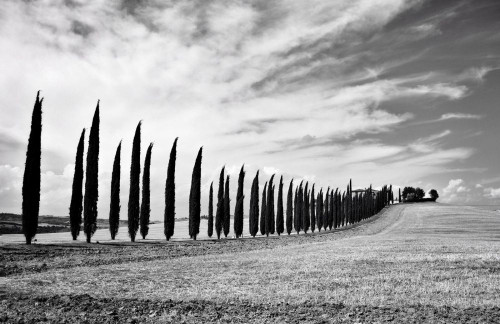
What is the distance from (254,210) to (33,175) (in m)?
34.2

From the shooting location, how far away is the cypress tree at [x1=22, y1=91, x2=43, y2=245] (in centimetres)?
2784

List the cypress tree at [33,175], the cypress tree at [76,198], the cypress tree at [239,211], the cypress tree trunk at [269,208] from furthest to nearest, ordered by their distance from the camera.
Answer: the cypress tree trunk at [269,208] → the cypress tree at [239,211] → the cypress tree at [76,198] → the cypress tree at [33,175]

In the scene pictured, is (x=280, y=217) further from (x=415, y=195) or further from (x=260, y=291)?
(x=415, y=195)

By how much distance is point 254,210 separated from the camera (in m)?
57.8

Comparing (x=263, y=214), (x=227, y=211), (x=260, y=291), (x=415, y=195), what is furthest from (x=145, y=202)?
(x=415, y=195)

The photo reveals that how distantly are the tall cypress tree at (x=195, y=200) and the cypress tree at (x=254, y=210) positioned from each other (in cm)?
1308

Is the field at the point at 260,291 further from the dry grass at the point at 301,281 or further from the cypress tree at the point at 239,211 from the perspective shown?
the cypress tree at the point at 239,211

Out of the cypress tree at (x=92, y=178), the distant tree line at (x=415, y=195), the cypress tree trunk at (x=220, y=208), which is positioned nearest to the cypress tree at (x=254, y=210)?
the cypress tree trunk at (x=220, y=208)

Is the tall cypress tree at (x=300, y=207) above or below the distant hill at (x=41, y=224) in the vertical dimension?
above

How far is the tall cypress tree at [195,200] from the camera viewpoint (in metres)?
43.4

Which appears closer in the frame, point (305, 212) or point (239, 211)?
point (239, 211)

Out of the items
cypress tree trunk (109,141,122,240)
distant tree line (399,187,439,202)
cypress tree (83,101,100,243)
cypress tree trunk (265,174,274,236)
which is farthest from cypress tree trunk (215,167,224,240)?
distant tree line (399,187,439,202)

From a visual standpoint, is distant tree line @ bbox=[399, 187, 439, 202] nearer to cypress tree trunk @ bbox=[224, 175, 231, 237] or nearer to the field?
cypress tree trunk @ bbox=[224, 175, 231, 237]

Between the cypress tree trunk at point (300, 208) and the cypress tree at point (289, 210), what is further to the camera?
the cypress tree trunk at point (300, 208)
